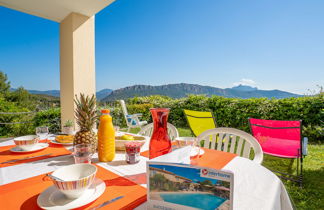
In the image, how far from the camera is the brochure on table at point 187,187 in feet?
1.34

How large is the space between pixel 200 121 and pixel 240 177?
2611 mm

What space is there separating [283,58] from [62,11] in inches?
822

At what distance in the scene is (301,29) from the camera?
48.7ft

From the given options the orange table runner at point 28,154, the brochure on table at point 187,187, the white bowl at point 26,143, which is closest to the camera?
the brochure on table at point 187,187

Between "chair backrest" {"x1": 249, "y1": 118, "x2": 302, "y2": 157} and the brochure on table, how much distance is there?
234cm

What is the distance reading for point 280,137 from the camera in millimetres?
2438

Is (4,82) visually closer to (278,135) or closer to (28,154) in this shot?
(28,154)

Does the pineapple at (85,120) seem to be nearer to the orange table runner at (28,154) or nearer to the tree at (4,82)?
the orange table runner at (28,154)

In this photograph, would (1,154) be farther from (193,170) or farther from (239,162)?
(239,162)

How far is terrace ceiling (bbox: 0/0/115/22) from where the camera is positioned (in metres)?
2.79

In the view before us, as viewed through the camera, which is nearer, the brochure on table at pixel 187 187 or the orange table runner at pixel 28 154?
the brochure on table at pixel 187 187

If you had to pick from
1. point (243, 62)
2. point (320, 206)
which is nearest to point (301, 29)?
point (243, 62)

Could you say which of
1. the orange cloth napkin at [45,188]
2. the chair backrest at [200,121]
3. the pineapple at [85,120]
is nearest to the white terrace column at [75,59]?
the chair backrest at [200,121]

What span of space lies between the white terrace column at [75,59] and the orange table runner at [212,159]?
2697mm
